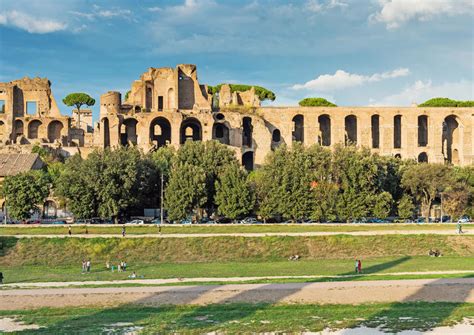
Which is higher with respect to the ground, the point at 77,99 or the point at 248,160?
the point at 77,99

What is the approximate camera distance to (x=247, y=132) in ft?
217

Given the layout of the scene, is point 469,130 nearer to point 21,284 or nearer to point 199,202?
point 199,202

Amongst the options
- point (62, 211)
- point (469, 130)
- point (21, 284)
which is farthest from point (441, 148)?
point (21, 284)

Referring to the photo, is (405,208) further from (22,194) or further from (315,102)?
(315,102)

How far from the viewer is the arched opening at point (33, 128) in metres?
65.2

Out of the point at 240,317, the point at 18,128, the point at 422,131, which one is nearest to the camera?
the point at 240,317

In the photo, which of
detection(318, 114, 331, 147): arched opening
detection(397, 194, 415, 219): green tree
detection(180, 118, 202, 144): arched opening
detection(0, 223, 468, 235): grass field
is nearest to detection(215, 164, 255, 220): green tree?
detection(0, 223, 468, 235): grass field

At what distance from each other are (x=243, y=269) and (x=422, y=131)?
4842cm

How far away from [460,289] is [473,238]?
46.3ft

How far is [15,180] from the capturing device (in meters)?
38.5

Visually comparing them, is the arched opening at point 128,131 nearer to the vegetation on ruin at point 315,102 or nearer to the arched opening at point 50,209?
the arched opening at point 50,209

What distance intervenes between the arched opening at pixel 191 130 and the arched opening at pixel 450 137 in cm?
2887

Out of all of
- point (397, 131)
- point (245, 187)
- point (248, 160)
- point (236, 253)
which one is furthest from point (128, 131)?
point (236, 253)

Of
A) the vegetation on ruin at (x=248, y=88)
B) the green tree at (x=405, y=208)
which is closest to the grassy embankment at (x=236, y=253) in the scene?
the green tree at (x=405, y=208)
